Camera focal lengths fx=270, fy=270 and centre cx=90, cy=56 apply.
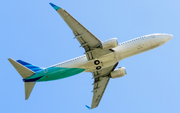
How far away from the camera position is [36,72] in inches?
1718

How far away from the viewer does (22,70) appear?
1681 inches

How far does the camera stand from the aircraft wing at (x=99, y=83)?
49375 mm

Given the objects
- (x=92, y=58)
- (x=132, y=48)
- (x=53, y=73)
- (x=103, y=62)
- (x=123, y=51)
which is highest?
(x=132, y=48)

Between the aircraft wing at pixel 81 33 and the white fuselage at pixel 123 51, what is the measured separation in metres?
2.77

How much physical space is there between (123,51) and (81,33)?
7.88 m

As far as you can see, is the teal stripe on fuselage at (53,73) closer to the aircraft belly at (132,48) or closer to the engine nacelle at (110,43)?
the engine nacelle at (110,43)

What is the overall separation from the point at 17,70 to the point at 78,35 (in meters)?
11.3

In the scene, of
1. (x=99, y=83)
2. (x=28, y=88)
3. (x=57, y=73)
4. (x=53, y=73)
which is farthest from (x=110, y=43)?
(x=28, y=88)

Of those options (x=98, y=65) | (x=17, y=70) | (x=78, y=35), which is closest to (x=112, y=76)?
(x=98, y=65)

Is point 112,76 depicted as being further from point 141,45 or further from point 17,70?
point 17,70

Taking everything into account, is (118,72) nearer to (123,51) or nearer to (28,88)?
(123,51)

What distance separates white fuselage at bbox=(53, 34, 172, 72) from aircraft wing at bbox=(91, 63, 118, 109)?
437 cm

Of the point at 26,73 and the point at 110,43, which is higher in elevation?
the point at 110,43

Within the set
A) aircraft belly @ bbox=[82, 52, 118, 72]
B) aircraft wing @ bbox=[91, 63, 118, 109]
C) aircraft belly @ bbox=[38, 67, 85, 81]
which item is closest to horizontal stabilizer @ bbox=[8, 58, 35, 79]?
aircraft belly @ bbox=[38, 67, 85, 81]
